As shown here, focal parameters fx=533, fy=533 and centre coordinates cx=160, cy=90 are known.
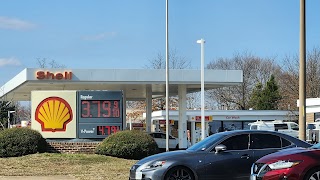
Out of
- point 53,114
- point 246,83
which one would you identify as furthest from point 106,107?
point 246,83

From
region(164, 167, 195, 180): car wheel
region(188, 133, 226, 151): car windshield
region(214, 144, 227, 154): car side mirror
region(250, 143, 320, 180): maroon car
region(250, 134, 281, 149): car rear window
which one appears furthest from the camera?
region(250, 134, 281, 149): car rear window

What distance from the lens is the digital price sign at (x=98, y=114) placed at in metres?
26.1

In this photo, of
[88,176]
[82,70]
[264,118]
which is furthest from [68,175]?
[264,118]

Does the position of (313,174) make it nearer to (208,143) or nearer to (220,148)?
(220,148)

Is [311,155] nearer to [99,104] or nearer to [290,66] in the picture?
[99,104]

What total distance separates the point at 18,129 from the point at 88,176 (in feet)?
27.8

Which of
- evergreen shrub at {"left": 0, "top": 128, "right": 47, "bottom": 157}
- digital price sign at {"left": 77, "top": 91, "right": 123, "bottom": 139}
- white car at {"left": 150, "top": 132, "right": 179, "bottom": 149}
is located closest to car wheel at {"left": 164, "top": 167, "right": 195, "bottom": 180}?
evergreen shrub at {"left": 0, "top": 128, "right": 47, "bottom": 157}

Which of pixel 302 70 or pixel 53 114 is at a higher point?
pixel 302 70

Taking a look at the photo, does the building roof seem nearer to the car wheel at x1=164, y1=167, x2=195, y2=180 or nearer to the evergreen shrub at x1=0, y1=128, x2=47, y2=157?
the evergreen shrub at x1=0, y1=128, x2=47, y2=157

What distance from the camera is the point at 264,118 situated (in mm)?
58031

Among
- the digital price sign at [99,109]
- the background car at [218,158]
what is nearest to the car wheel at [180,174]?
the background car at [218,158]

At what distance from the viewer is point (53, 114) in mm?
26078

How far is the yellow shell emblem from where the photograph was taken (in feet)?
85.2

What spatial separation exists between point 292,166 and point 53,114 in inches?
699
